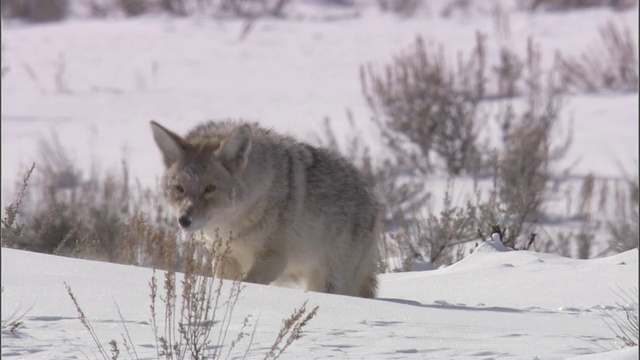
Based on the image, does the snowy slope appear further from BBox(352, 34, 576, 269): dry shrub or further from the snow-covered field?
BBox(352, 34, 576, 269): dry shrub

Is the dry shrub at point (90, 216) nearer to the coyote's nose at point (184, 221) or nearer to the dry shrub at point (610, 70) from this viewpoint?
the coyote's nose at point (184, 221)

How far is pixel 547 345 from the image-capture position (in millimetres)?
4656

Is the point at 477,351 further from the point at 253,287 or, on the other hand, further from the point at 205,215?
the point at 205,215

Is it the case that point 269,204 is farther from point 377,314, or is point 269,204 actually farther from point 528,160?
point 528,160

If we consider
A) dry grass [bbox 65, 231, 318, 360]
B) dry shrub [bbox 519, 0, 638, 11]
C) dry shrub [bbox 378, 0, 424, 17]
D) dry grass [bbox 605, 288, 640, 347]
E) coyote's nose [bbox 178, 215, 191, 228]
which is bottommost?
dry grass [bbox 605, 288, 640, 347]

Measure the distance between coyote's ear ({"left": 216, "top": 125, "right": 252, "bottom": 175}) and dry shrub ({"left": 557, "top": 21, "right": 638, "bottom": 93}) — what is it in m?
13.7

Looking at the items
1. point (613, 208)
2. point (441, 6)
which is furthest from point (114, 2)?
point (613, 208)

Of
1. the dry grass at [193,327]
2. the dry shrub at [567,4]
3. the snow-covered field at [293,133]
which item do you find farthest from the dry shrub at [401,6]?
the dry grass at [193,327]

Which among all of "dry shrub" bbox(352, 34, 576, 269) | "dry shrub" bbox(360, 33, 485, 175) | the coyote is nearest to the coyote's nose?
the coyote

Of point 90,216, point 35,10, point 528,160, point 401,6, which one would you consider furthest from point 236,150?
point 401,6

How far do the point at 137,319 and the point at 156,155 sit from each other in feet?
37.4

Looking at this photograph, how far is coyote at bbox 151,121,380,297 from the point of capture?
6.45 meters

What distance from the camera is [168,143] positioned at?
6.57m

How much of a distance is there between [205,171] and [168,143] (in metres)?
0.25
